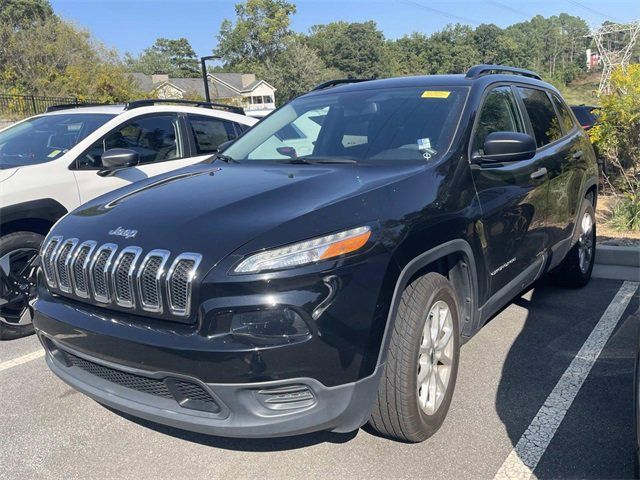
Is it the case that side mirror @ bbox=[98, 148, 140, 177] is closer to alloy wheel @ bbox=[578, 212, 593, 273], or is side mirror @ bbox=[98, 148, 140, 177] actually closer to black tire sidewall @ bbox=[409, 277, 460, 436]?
black tire sidewall @ bbox=[409, 277, 460, 436]

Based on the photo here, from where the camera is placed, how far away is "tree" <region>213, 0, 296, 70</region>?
80562mm

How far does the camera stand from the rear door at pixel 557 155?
4.17 meters

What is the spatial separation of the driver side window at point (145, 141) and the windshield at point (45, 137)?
0.16 m

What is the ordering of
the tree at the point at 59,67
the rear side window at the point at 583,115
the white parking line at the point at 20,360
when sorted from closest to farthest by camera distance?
the white parking line at the point at 20,360, the rear side window at the point at 583,115, the tree at the point at 59,67

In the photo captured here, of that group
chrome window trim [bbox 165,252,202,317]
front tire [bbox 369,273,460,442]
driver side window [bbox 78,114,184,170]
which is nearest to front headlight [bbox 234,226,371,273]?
chrome window trim [bbox 165,252,202,317]

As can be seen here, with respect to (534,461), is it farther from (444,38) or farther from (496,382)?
(444,38)

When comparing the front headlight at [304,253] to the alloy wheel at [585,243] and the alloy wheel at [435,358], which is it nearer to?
the alloy wheel at [435,358]

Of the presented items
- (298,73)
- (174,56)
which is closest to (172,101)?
(298,73)

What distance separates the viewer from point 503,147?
3.17 meters

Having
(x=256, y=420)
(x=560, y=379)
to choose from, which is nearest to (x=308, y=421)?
(x=256, y=420)

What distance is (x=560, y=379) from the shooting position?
3424mm

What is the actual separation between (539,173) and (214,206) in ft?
7.76

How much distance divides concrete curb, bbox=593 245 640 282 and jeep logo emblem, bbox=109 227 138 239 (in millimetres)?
4586

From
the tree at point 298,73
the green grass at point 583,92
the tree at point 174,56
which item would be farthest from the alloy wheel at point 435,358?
the tree at point 174,56
